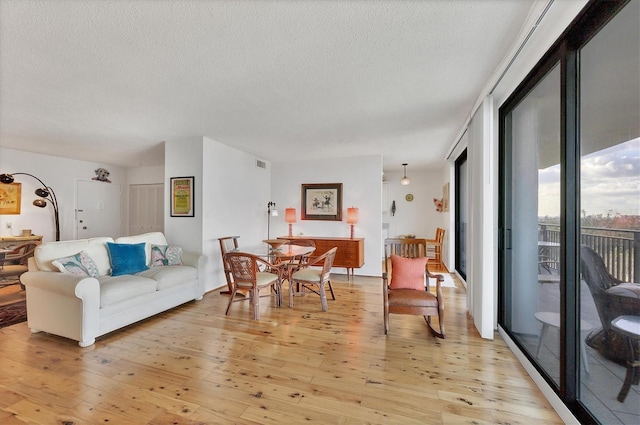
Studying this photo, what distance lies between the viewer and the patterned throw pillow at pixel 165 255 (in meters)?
3.80

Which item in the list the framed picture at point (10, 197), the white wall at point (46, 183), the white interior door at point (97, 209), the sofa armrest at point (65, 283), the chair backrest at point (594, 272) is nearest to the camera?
the chair backrest at point (594, 272)

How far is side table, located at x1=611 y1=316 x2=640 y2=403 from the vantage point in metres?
1.26

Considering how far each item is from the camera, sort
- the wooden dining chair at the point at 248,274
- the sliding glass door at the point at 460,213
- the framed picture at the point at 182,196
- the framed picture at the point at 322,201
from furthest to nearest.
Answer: the framed picture at the point at 322,201, the sliding glass door at the point at 460,213, the framed picture at the point at 182,196, the wooden dining chair at the point at 248,274

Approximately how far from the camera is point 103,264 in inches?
131

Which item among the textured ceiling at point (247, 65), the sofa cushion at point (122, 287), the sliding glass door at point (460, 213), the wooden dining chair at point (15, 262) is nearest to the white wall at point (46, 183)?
the wooden dining chair at point (15, 262)

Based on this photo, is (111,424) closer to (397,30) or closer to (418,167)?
(397,30)

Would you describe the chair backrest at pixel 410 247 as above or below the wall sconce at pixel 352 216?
below

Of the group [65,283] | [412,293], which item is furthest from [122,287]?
[412,293]

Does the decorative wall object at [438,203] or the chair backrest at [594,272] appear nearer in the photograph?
the chair backrest at [594,272]

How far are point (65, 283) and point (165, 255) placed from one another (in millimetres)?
1296

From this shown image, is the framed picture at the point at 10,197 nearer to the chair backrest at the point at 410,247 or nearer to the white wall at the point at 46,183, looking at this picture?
the white wall at the point at 46,183

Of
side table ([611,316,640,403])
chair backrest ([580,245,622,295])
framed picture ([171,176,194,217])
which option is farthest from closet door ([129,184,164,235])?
side table ([611,316,640,403])

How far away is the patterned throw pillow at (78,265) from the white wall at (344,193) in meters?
3.58

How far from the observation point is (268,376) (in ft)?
6.95
